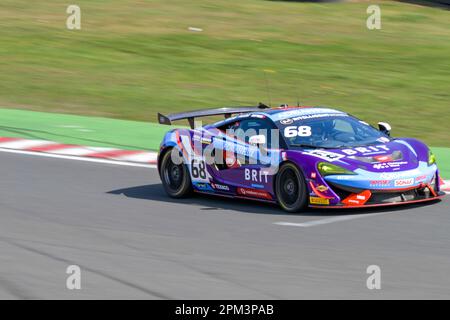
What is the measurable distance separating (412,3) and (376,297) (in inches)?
837

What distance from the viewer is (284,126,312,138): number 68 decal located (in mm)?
11734

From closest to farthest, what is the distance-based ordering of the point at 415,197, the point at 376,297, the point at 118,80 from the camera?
1. the point at 376,297
2. the point at 415,197
3. the point at 118,80

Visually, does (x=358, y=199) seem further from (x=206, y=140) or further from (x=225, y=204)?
(x=206, y=140)

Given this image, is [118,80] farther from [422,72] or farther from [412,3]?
[412,3]

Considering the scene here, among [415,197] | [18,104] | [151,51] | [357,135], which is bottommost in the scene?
[415,197]

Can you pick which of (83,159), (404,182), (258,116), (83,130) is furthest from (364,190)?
(83,130)

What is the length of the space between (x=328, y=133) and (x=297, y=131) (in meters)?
0.36

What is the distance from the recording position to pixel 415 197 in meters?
11.4

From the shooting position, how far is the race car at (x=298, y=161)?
11102 mm

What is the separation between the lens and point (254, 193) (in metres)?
11.9

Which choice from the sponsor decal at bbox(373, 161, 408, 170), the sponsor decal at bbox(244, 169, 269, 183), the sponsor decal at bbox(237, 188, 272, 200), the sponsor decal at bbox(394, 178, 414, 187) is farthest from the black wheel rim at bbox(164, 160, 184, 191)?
the sponsor decal at bbox(394, 178, 414, 187)

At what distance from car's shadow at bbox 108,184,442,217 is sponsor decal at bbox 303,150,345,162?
61 centimetres

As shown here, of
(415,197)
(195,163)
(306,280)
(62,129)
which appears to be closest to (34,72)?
(62,129)

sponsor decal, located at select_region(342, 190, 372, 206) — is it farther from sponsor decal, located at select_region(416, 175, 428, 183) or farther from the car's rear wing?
the car's rear wing
